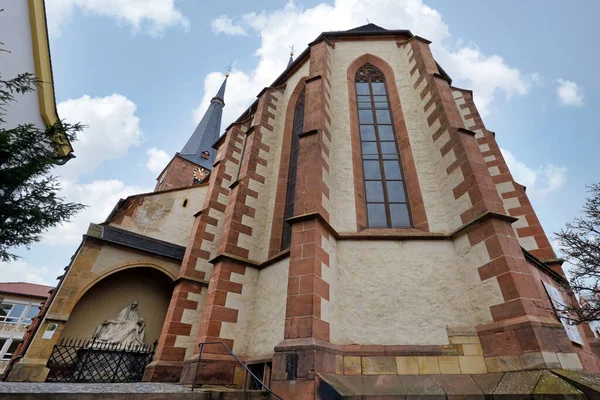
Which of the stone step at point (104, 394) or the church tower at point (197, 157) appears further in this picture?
the church tower at point (197, 157)

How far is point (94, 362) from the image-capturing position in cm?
836

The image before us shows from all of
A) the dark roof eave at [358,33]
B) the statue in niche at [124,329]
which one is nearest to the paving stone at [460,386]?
the statue in niche at [124,329]

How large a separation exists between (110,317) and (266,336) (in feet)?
22.5

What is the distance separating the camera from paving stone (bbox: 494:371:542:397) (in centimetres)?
354

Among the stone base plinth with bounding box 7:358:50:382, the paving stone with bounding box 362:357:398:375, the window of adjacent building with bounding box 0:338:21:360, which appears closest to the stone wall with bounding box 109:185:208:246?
the stone base plinth with bounding box 7:358:50:382

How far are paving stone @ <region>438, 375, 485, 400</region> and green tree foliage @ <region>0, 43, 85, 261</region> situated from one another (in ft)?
23.8

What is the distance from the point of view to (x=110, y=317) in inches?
383

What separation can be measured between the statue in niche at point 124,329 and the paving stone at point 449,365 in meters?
8.73

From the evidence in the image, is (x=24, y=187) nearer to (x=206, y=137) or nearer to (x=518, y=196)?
(x=518, y=196)

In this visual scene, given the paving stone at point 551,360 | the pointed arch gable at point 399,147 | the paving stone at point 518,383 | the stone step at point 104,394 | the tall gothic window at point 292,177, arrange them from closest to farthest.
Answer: the stone step at point 104,394 → the paving stone at point 518,383 → the paving stone at point 551,360 → the pointed arch gable at point 399,147 → the tall gothic window at point 292,177

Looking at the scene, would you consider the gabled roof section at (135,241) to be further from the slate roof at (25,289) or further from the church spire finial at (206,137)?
the slate roof at (25,289)

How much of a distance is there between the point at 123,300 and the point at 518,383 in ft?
35.4

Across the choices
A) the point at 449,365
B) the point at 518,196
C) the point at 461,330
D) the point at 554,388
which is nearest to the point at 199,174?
the point at 518,196

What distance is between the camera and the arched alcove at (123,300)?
920cm
